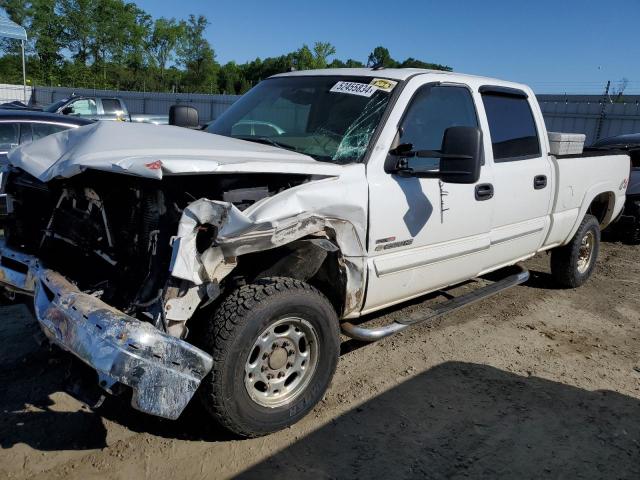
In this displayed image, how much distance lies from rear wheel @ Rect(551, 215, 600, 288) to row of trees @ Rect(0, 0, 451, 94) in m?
52.0

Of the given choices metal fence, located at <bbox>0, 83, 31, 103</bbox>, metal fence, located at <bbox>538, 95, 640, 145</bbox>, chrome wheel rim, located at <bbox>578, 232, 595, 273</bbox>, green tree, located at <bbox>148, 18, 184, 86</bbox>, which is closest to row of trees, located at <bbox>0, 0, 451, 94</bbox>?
green tree, located at <bbox>148, 18, 184, 86</bbox>

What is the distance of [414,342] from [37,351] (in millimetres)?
2803

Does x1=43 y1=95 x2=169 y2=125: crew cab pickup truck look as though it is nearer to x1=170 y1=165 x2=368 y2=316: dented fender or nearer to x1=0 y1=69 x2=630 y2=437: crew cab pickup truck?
x1=0 y1=69 x2=630 y2=437: crew cab pickup truck

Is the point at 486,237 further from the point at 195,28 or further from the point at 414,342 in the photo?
the point at 195,28

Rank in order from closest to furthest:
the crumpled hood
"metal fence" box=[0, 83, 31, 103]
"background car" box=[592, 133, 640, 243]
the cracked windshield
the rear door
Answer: the crumpled hood → the cracked windshield → the rear door → "background car" box=[592, 133, 640, 243] → "metal fence" box=[0, 83, 31, 103]

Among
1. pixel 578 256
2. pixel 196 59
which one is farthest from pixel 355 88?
pixel 196 59

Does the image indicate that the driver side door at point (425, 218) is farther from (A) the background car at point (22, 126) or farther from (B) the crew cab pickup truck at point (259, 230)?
(A) the background car at point (22, 126)

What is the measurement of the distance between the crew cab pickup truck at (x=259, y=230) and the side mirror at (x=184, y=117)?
703 millimetres

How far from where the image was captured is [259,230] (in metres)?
2.81

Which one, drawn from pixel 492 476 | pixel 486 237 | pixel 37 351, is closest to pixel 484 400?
pixel 492 476

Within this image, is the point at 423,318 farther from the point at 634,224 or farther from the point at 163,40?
the point at 163,40

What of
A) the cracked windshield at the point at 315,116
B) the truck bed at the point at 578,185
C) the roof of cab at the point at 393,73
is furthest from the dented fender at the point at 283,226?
the truck bed at the point at 578,185

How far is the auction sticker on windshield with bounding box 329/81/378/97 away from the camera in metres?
3.83

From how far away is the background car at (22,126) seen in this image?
23.9 feet
